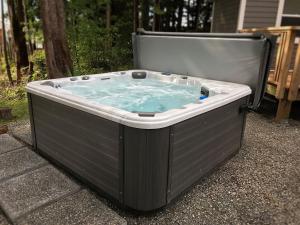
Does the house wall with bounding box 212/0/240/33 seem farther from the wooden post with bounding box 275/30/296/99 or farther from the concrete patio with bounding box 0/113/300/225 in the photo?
the concrete patio with bounding box 0/113/300/225

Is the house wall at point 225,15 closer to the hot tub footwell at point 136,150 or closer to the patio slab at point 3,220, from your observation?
the hot tub footwell at point 136,150

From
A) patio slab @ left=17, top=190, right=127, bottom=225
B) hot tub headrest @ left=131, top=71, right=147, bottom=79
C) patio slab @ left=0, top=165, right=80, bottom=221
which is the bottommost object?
patio slab @ left=0, top=165, right=80, bottom=221

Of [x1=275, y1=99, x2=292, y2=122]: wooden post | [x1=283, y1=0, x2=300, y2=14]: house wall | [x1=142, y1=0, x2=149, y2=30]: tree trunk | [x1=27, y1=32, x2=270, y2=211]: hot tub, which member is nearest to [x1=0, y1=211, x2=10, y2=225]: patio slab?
[x1=27, y1=32, x2=270, y2=211]: hot tub

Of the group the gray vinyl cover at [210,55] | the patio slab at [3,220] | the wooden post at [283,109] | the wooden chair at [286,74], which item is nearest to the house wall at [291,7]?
the wooden chair at [286,74]

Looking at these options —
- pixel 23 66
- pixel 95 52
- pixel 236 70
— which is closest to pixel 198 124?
pixel 236 70

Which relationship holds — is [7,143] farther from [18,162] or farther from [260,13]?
[260,13]

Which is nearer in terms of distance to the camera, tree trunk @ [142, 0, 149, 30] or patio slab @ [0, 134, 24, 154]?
patio slab @ [0, 134, 24, 154]

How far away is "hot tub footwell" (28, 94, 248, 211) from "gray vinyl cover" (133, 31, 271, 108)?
52 cm

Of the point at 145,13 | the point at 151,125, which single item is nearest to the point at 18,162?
the point at 151,125

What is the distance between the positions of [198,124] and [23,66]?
7978 mm

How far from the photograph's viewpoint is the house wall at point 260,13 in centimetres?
552

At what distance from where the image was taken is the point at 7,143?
2.64 meters

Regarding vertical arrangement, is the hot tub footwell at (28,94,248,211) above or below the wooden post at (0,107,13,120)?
above

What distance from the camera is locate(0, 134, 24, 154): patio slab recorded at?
252 centimetres
